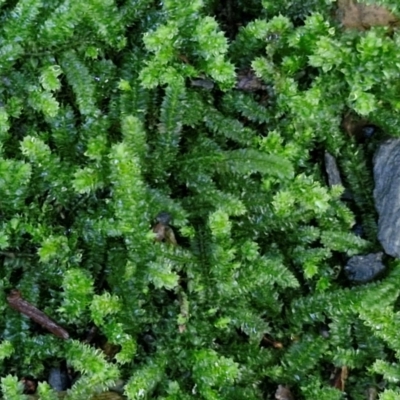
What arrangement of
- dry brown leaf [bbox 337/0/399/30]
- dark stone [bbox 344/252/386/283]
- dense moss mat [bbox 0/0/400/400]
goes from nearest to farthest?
dense moss mat [bbox 0/0/400/400]
dark stone [bbox 344/252/386/283]
dry brown leaf [bbox 337/0/399/30]

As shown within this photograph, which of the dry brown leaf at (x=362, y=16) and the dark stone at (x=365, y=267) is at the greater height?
the dry brown leaf at (x=362, y=16)

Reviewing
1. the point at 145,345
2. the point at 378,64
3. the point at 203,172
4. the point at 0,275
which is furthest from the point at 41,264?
the point at 378,64

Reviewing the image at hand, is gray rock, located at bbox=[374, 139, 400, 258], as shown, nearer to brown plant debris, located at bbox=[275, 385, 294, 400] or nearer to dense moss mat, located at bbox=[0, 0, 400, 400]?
dense moss mat, located at bbox=[0, 0, 400, 400]

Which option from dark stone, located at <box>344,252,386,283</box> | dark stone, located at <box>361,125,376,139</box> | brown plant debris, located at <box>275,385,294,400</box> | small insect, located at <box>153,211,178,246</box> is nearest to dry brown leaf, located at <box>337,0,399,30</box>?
dark stone, located at <box>361,125,376,139</box>

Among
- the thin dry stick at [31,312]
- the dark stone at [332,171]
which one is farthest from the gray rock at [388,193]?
the thin dry stick at [31,312]

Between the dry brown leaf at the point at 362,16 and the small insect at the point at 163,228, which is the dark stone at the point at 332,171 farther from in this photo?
the small insect at the point at 163,228
